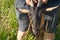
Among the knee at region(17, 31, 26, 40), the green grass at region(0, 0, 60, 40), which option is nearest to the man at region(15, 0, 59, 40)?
the knee at region(17, 31, 26, 40)

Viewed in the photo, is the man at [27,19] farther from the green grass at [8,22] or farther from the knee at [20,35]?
the green grass at [8,22]

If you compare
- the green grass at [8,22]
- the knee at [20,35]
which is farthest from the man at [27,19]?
the green grass at [8,22]

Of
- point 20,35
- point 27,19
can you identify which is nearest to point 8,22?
point 20,35

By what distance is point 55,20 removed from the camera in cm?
262

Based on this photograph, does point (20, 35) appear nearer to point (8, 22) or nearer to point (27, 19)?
point (27, 19)

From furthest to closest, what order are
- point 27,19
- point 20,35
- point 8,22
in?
point 8,22 < point 20,35 < point 27,19

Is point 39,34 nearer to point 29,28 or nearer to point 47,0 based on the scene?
point 29,28

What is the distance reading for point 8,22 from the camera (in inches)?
127

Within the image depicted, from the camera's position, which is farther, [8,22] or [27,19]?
[8,22]

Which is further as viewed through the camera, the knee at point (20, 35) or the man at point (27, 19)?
the knee at point (20, 35)

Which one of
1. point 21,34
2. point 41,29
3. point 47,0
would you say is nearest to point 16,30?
point 21,34

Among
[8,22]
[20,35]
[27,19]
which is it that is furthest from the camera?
[8,22]

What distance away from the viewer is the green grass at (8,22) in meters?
3.04

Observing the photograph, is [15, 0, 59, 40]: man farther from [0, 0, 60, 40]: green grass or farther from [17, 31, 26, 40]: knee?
[0, 0, 60, 40]: green grass
